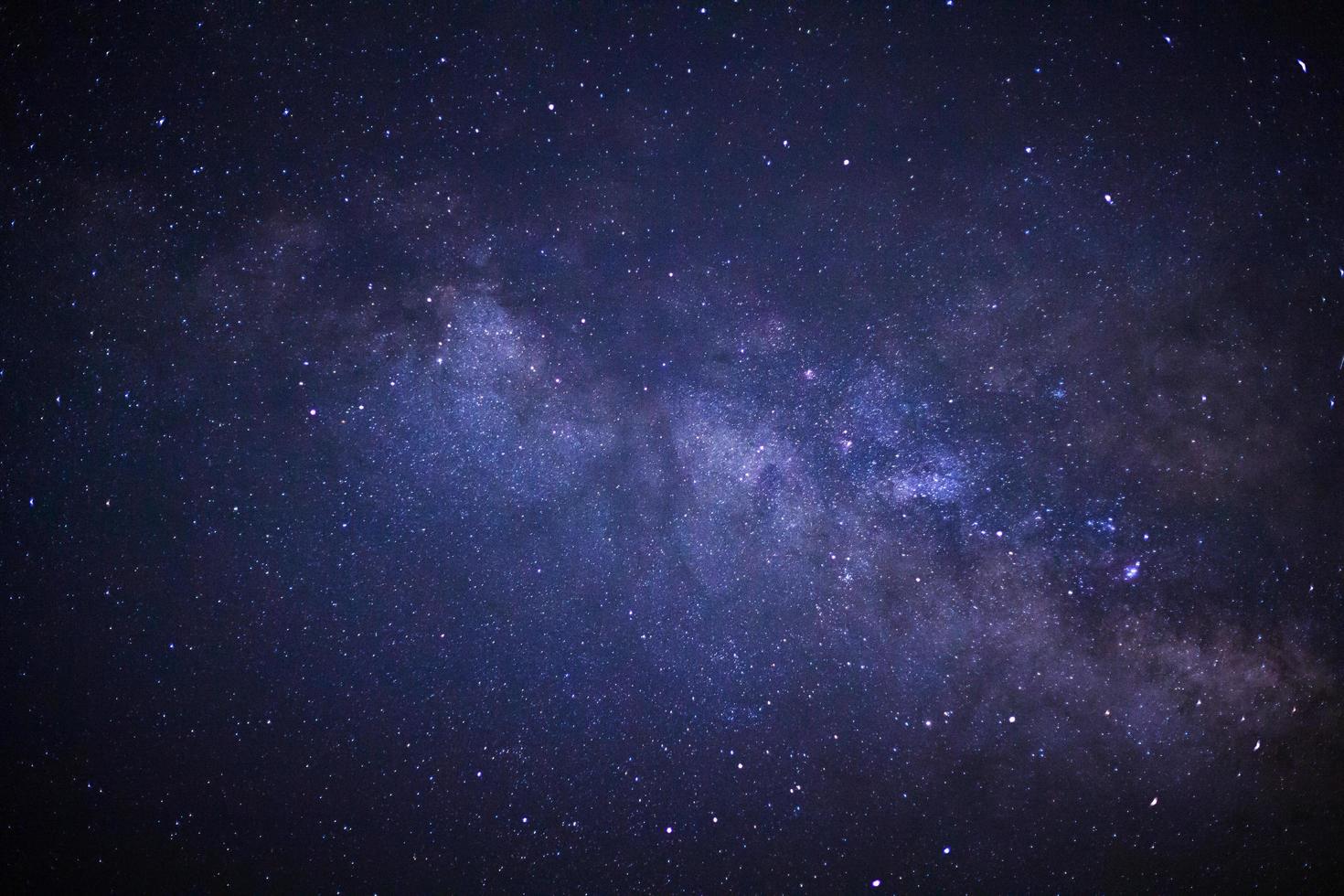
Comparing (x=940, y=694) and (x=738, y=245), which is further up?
(x=738, y=245)

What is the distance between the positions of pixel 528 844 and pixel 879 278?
7.31 ft

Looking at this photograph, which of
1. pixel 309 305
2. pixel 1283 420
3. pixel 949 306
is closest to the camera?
pixel 309 305

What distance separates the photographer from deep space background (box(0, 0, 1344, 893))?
165 centimetres

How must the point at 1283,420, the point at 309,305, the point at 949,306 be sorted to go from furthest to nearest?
the point at 1283,420
the point at 949,306
the point at 309,305

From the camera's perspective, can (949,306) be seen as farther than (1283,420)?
No

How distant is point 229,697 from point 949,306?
2675mm

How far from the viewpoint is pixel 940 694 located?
5.78 feet

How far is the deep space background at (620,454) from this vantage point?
5.42 ft

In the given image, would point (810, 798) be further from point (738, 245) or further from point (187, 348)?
point (187, 348)

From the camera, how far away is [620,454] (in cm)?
175

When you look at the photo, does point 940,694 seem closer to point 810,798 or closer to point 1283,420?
point 810,798

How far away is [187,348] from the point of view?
1.65 m

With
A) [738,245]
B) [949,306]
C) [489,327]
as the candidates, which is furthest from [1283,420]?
[489,327]

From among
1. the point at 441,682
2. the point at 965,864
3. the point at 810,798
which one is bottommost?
the point at 965,864
